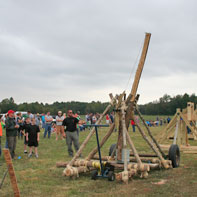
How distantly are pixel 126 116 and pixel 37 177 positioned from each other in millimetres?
2894

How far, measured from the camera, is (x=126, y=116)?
7469 mm

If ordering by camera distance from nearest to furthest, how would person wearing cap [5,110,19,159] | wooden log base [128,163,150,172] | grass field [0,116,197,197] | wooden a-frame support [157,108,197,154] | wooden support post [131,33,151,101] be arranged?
grass field [0,116,197,197], wooden log base [128,163,150,172], wooden support post [131,33,151,101], person wearing cap [5,110,19,159], wooden a-frame support [157,108,197,154]

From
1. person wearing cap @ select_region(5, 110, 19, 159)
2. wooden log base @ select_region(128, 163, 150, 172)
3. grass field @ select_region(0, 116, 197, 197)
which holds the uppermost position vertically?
person wearing cap @ select_region(5, 110, 19, 159)

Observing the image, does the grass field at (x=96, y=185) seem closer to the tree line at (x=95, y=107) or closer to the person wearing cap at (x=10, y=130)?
the person wearing cap at (x=10, y=130)

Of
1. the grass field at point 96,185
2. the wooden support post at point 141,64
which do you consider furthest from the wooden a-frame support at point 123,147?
the grass field at point 96,185

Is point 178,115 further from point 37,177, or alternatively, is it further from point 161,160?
point 37,177

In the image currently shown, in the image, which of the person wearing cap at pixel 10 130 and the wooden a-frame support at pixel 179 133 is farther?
the wooden a-frame support at pixel 179 133

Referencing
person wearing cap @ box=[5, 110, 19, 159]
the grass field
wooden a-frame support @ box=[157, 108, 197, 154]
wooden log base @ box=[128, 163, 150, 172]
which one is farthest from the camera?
wooden a-frame support @ box=[157, 108, 197, 154]

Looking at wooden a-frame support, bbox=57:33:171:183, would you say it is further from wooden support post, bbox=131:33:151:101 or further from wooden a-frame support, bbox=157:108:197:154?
wooden a-frame support, bbox=157:108:197:154

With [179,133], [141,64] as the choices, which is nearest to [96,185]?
[141,64]

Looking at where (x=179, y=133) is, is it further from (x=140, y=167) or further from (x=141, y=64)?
(x=140, y=167)

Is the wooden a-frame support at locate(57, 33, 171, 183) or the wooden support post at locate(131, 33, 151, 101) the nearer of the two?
the wooden a-frame support at locate(57, 33, 171, 183)

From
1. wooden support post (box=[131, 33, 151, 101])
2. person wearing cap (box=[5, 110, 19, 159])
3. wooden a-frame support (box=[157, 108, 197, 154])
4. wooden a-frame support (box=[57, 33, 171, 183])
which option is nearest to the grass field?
wooden a-frame support (box=[57, 33, 171, 183])

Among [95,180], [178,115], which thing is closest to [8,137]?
[95,180]
